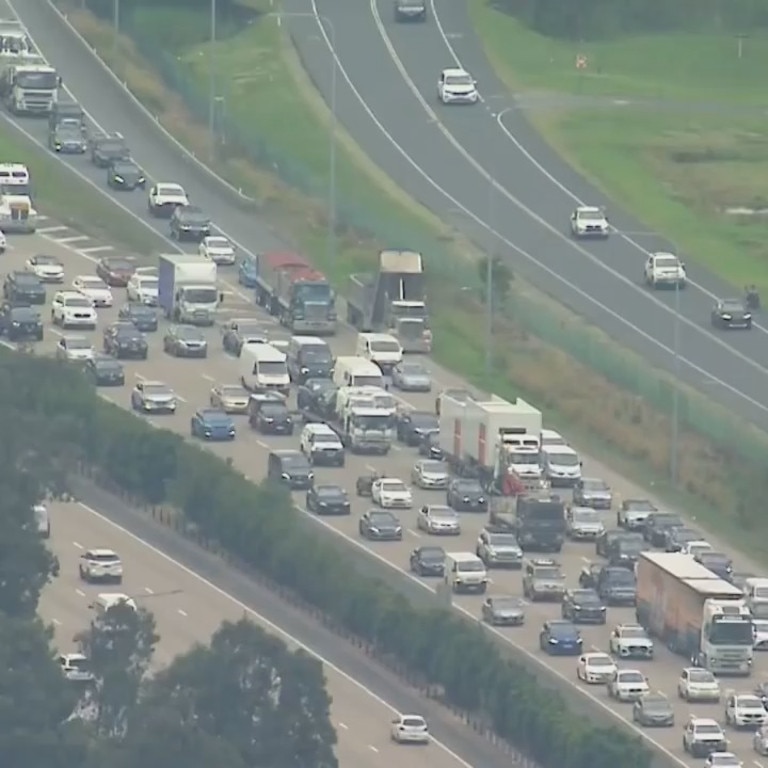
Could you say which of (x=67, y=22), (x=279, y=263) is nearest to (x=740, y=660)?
(x=279, y=263)

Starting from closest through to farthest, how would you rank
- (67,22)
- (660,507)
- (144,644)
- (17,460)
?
(144,644), (17,460), (660,507), (67,22)

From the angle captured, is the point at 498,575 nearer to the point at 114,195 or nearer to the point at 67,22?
the point at 114,195

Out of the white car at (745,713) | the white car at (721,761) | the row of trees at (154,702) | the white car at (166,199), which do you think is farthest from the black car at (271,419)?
the white car at (721,761)

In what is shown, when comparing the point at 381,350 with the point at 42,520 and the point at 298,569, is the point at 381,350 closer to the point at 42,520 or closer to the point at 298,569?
the point at 42,520

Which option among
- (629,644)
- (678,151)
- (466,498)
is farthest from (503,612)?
(678,151)

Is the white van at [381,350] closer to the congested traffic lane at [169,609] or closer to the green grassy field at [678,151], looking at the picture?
the green grassy field at [678,151]
